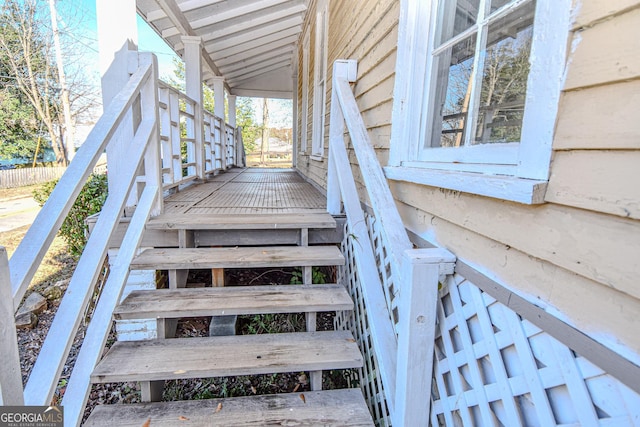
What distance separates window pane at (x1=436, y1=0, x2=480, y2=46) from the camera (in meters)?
1.28

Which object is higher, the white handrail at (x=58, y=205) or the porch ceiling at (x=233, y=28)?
the porch ceiling at (x=233, y=28)

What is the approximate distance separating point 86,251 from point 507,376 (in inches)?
70.2

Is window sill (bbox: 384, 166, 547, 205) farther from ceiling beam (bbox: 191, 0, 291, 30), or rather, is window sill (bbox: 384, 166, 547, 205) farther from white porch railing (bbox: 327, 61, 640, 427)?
ceiling beam (bbox: 191, 0, 291, 30)

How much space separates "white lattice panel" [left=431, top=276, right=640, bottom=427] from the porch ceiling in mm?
4571

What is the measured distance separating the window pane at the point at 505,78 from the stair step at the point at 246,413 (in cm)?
126

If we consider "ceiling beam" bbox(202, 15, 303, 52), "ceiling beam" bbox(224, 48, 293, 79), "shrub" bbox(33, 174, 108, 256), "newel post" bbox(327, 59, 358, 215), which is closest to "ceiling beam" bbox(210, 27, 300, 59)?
"ceiling beam" bbox(202, 15, 303, 52)

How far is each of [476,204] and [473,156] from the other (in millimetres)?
187

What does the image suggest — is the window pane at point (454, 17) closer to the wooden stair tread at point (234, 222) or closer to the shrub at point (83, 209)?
the wooden stair tread at point (234, 222)

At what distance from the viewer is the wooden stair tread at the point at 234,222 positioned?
7.24ft

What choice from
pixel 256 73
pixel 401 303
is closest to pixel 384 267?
pixel 401 303

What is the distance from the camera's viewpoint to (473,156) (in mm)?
1181

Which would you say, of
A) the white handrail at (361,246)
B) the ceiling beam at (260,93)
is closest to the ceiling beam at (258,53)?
the ceiling beam at (260,93)

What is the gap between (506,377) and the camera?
946 mm

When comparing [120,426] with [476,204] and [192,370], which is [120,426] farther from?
[476,204]
